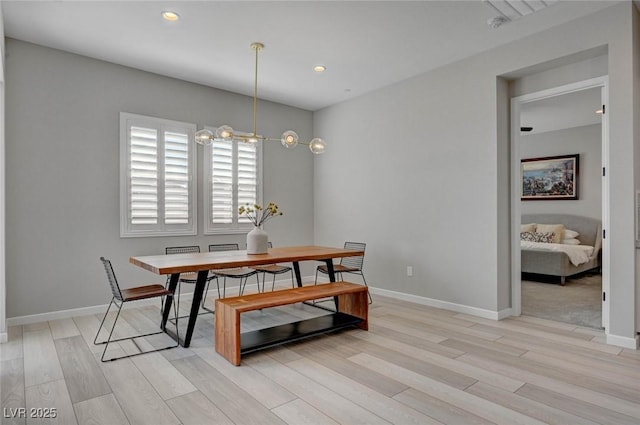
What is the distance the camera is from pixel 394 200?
5195 mm

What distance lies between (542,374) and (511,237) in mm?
1903

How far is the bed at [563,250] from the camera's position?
6.19m

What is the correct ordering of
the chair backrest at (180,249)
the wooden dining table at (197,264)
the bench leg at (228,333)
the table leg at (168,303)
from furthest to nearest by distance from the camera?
the chair backrest at (180,249) → the table leg at (168,303) → the wooden dining table at (197,264) → the bench leg at (228,333)

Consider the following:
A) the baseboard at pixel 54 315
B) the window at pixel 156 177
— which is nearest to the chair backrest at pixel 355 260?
the window at pixel 156 177

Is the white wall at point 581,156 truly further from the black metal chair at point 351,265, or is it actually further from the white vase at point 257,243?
the white vase at point 257,243

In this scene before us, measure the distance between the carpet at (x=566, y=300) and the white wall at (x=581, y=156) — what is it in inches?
56.4

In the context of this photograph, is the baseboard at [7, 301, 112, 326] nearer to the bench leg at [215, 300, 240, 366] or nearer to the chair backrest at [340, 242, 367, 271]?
the bench leg at [215, 300, 240, 366]

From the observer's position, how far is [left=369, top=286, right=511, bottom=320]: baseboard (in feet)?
13.5

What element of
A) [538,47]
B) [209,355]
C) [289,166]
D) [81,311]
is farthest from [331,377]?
[289,166]

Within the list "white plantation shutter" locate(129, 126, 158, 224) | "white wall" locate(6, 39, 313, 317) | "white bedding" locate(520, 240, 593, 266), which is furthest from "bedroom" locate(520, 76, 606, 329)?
"white wall" locate(6, 39, 313, 317)

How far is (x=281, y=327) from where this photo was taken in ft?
11.8

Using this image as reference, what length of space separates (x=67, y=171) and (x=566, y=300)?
6.26 m

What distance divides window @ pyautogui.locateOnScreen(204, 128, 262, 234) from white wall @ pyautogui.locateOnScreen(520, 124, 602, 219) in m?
6.05

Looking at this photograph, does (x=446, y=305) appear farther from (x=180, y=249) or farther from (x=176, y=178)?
(x=176, y=178)
